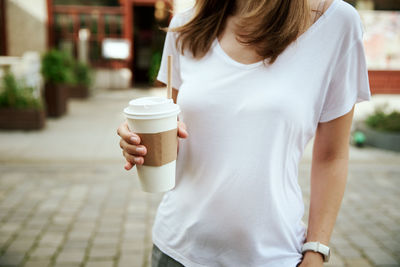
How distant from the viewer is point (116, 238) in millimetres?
3564

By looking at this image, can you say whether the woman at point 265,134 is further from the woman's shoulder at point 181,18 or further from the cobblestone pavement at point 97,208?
the cobblestone pavement at point 97,208

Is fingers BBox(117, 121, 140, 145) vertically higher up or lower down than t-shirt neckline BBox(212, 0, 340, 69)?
lower down

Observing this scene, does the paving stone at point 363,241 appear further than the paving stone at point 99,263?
Yes

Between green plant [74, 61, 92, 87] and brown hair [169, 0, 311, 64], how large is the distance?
1078 cm

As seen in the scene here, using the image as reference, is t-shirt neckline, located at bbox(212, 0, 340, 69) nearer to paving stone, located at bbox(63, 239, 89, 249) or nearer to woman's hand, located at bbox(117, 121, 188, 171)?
woman's hand, located at bbox(117, 121, 188, 171)

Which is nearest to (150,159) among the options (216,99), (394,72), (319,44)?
(216,99)

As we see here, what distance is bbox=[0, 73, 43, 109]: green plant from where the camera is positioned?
7.37 meters

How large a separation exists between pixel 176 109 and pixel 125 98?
11.0 meters

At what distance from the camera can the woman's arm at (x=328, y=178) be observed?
1.25 meters

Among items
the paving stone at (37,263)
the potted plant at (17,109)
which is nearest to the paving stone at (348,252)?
the paving stone at (37,263)

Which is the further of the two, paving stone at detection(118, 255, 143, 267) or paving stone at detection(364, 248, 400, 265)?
paving stone at detection(364, 248, 400, 265)

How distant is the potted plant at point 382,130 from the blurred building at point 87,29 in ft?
22.2

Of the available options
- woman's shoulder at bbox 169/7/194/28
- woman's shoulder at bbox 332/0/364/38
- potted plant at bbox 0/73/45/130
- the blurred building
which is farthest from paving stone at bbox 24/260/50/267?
the blurred building

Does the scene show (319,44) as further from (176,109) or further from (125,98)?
(125,98)
